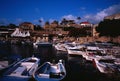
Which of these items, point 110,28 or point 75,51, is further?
point 110,28

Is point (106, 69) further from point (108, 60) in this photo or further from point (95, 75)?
point (108, 60)

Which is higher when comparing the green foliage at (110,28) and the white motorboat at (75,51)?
the green foliage at (110,28)

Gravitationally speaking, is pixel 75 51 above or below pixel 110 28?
below

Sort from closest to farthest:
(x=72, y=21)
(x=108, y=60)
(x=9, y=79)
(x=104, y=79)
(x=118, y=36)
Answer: (x=9, y=79), (x=104, y=79), (x=108, y=60), (x=118, y=36), (x=72, y=21)

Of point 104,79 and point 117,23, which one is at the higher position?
point 117,23

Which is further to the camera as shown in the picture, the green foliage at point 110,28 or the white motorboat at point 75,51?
the green foliage at point 110,28

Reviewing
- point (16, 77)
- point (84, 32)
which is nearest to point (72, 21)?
point (84, 32)

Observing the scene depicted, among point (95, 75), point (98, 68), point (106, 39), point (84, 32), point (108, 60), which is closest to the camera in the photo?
point (95, 75)

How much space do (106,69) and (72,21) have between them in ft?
278

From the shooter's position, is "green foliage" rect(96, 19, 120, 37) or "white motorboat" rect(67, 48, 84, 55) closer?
"white motorboat" rect(67, 48, 84, 55)

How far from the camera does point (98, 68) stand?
15.3m

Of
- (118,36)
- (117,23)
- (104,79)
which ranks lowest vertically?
(104,79)

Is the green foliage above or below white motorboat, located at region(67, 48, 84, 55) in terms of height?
above

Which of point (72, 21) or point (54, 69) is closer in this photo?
point (54, 69)
